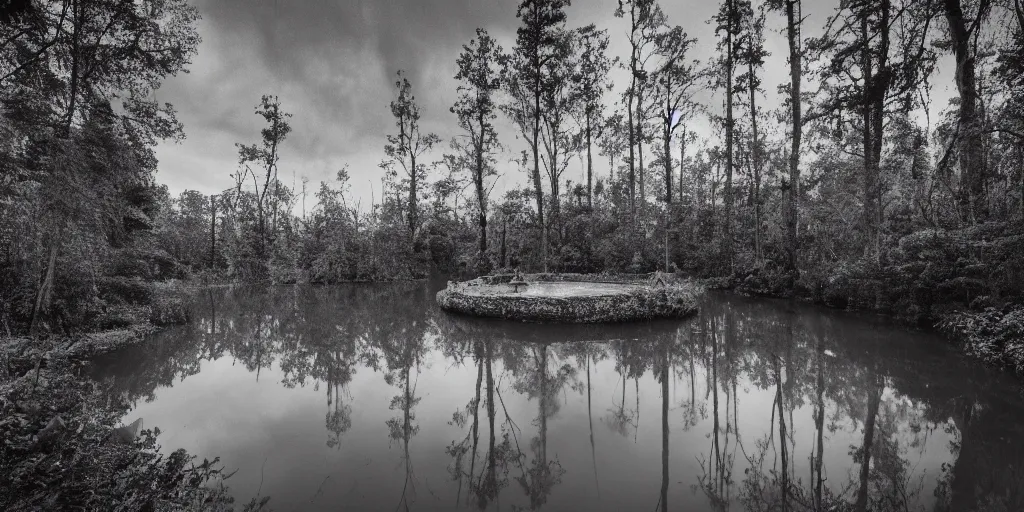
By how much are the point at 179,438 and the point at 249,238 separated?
2647 centimetres

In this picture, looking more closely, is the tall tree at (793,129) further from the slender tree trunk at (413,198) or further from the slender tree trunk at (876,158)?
the slender tree trunk at (413,198)

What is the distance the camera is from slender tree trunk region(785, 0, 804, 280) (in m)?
14.5

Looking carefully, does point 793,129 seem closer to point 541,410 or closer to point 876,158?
point 876,158

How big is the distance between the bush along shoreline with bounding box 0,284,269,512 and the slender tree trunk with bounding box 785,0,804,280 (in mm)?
16477

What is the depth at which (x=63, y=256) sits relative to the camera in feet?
24.7

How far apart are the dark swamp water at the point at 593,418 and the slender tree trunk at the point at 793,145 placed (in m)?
6.13

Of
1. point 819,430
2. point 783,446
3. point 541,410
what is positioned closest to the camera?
point 783,446

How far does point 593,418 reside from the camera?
15.5 feet

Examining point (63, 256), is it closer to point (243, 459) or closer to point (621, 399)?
point (243, 459)

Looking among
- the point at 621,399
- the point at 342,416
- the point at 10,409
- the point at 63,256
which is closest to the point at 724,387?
the point at 621,399

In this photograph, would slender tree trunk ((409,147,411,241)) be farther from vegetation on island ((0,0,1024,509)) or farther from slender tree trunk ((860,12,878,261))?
slender tree trunk ((860,12,878,261))

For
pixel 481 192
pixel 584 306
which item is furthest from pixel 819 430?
pixel 481 192

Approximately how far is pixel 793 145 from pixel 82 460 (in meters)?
19.2

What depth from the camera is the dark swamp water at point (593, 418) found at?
10.7 ft
